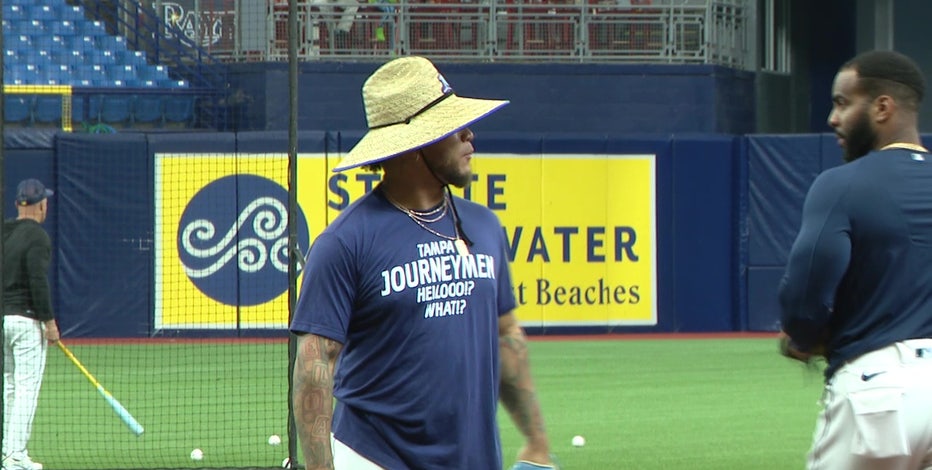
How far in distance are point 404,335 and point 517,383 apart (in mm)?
505

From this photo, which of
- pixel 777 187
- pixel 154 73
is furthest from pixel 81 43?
pixel 777 187

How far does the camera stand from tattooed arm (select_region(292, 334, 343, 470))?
4.45 metres

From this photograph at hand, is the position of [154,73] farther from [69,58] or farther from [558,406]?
[558,406]

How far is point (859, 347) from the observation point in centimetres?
486

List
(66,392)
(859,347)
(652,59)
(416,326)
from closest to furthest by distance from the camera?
(416,326)
(859,347)
(66,392)
(652,59)

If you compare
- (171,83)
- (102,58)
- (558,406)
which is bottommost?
(558,406)

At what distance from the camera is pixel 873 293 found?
16.0 ft

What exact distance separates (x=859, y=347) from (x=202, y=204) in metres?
17.6

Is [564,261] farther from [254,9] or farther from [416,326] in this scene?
[416,326]

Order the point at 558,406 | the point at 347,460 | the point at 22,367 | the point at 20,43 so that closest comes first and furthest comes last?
the point at 347,460 → the point at 22,367 → the point at 558,406 → the point at 20,43

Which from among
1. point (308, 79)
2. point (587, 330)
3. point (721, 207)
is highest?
point (308, 79)

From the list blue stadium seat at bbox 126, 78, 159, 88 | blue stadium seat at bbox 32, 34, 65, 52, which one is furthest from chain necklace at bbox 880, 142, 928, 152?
blue stadium seat at bbox 32, 34, 65, 52

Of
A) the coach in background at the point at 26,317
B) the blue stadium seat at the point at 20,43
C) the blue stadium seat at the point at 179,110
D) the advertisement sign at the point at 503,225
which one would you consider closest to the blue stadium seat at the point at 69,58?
the blue stadium seat at the point at 20,43

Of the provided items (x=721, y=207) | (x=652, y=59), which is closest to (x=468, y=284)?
(x=721, y=207)
